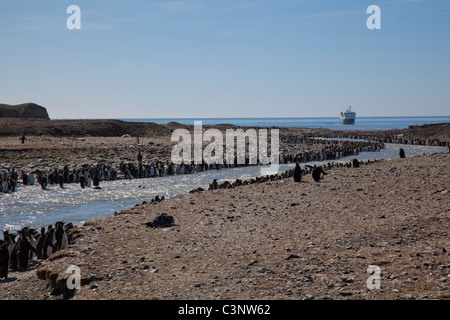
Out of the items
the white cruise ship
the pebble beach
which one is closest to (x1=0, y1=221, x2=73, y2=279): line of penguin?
the pebble beach

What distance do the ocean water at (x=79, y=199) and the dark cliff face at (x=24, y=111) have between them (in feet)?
207

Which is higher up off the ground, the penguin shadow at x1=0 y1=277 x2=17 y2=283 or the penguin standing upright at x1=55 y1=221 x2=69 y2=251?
the penguin standing upright at x1=55 y1=221 x2=69 y2=251

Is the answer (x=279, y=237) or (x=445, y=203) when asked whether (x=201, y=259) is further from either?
(x=445, y=203)

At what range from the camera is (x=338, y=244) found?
9328 millimetres

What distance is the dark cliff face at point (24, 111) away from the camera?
7994cm

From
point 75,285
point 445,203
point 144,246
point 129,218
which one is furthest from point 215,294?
point 445,203

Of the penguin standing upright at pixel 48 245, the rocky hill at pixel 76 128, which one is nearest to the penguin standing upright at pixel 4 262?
the penguin standing upright at pixel 48 245

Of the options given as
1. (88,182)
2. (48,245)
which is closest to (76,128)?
(88,182)

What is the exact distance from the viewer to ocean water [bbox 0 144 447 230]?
16062mm

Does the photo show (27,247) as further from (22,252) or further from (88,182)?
(88,182)

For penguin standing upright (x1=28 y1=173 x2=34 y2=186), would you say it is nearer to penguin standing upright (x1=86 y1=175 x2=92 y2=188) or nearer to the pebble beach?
penguin standing upright (x1=86 y1=175 x2=92 y2=188)

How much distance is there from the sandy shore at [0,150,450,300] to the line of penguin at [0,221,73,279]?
31 centimetres

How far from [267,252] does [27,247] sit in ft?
19.8

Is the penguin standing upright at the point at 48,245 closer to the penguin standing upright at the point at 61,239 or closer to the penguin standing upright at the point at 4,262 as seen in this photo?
the penguin standing upright at the point at 61,239
